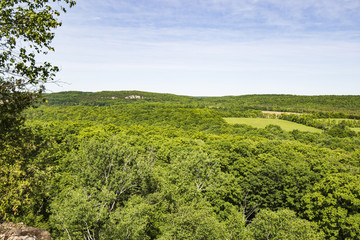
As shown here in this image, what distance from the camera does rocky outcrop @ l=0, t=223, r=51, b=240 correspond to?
817 cm

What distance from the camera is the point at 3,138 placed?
7449 millimetres

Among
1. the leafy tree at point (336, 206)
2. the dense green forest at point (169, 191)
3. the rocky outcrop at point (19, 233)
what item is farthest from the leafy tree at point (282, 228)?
the rocky outcrop at point (19, 233)

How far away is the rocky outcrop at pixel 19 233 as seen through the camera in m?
8.17

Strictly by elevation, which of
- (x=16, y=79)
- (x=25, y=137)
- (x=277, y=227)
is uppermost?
(x=16, y=79)

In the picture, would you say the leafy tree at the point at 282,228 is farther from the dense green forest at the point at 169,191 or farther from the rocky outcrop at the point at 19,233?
the rocky outcrop at the point at 19,233

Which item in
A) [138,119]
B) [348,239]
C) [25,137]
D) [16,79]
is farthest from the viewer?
[138,119]

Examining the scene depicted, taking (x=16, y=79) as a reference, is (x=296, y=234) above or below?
below

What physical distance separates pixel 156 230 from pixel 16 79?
66.0 feet

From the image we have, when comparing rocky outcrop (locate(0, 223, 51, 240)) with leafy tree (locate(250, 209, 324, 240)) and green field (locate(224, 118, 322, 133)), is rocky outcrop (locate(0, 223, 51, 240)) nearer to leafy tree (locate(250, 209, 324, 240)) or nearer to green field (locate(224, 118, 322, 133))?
leafy tree (locate(250, 209, 324, 240))

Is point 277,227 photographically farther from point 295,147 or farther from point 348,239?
point 295,147

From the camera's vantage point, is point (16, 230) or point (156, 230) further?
point (156, 230)

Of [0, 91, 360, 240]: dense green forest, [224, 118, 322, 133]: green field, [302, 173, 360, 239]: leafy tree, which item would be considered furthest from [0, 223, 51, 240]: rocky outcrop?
[224, 118, 322, 133]: green field

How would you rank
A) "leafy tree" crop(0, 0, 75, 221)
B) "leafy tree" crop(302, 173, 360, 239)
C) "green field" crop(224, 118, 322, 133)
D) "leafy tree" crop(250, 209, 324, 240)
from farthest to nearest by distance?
"green field" crop(224, 118, 322, 133)
"leafy tree" crop(302, 173, 360, 239)
"leafy tree" crop(250, 209, 324, 240)
"leafy tree" crop(0, 0, 75, 221)

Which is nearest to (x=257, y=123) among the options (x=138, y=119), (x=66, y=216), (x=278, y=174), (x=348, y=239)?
(x=138, y=119)
